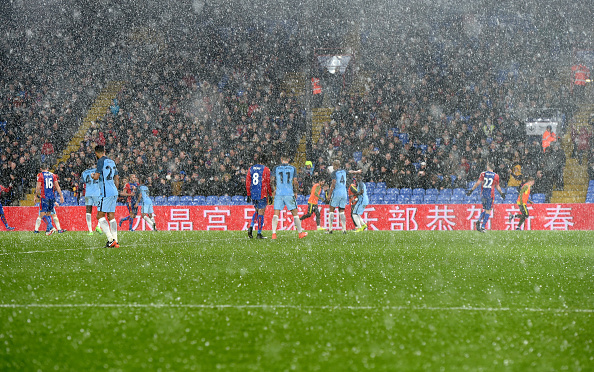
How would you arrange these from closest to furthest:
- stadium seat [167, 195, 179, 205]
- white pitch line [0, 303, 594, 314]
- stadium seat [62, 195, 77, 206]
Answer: white pitch line [0, 303, 594, 314], stadium seat [167, 195, 179, 205], stadium seat [62, 195, 77, 206]

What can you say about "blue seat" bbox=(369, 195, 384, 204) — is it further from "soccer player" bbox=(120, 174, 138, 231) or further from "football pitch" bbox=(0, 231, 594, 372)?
"football pitch" bbox=(0, 231, 594, 372)

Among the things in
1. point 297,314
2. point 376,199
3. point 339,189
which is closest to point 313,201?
point 339,189

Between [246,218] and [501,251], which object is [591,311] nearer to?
[501,251]

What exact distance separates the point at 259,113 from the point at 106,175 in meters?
12.8

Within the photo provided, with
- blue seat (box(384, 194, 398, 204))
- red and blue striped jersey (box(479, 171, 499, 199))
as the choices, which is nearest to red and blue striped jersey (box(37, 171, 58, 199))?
blue seat (box(384, 194, 398, 204))

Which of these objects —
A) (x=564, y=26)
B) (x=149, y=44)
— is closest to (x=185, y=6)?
(x=149, y=44)

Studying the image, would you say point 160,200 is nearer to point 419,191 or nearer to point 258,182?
point 258,182

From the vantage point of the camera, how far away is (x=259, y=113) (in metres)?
23.1

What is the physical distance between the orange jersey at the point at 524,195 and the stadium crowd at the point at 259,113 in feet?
2.95

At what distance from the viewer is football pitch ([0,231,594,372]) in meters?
3.31

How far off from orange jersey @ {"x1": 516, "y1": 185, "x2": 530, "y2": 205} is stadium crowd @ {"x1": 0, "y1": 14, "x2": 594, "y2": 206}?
35.4 inches

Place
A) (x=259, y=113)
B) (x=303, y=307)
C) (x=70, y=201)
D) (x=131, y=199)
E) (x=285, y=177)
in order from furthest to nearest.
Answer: (x=259, y=113) → (x=70, y=201) → (x=131, y=199) → (x=285, y=177) → (x=303, y=307)

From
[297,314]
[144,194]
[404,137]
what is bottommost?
[297,314]

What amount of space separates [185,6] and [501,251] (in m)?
18.1
